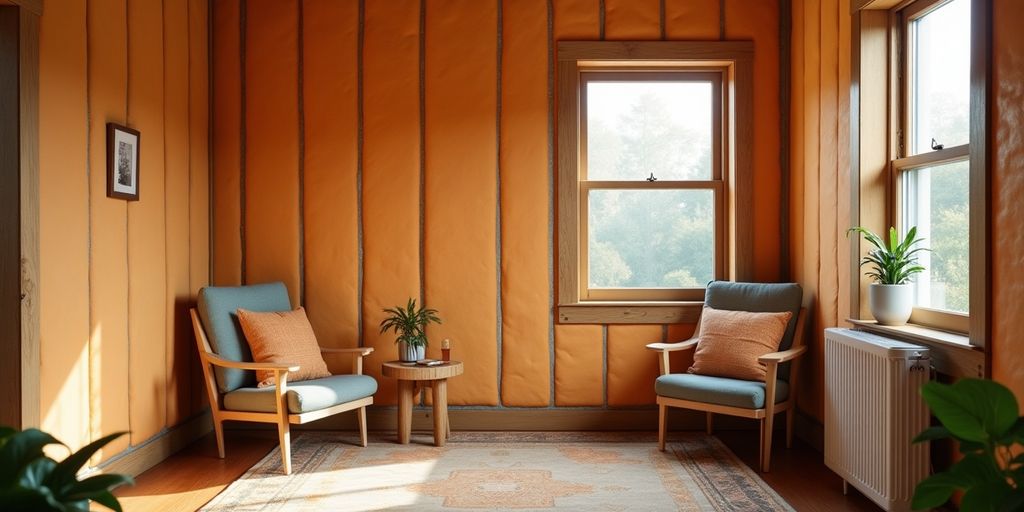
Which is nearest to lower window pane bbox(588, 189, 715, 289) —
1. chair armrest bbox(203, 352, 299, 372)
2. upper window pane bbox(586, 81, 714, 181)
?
upper window pane bbox(586, 81, 714, 181)

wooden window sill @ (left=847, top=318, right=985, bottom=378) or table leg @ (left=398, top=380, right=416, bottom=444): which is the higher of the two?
wooden window sill @ (left=847, top=318, right=985, bottom=378)

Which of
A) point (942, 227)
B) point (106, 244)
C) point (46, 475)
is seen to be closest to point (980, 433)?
point (46, 475)

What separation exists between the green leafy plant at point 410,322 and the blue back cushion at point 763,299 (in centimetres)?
172

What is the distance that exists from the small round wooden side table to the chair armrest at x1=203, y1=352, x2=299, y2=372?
0.59 metres

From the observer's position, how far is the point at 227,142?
510 cm

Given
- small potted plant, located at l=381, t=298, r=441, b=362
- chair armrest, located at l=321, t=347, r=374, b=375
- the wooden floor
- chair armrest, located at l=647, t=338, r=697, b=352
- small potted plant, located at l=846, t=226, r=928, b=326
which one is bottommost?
the wooden floor

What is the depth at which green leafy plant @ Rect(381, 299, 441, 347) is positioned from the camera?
478cm

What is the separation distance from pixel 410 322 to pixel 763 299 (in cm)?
209

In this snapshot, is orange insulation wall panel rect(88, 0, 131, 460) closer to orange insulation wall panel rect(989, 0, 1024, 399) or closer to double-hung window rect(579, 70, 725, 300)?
double-hung window rect(579, 70, 725, 300)

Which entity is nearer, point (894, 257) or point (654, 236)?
point (894, 257)

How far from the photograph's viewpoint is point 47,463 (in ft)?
3.87

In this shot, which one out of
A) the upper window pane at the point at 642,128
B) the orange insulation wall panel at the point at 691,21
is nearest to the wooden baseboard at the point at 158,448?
the upper window pane at the point at 642,128

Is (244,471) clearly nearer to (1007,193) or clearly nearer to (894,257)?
(894,257)

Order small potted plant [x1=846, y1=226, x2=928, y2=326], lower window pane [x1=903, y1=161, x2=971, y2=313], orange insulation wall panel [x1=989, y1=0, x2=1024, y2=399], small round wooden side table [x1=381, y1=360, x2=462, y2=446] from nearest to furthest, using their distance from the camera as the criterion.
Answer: orange insulation wall panel [x1=989, y1=0, x2=1024, y2=399] → lower window pane [x1=903, y1=161, x2=971, y2=313] → small potted plant [x1=846, y1=226, x2=928, y2=326] → small round wooden side table [x1=381, y1=360, x2=462, y2=446]
